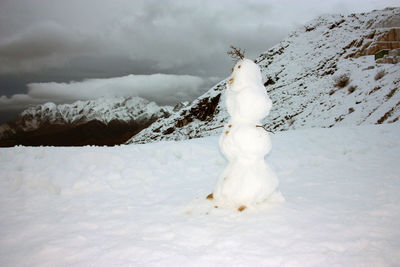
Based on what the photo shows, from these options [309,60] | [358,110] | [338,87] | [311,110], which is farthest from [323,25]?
[358,110]

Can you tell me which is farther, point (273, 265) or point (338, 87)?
point (338, 87)

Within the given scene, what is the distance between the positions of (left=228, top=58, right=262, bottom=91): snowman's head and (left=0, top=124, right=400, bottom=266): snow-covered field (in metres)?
2.75

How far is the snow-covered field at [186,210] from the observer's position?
151 inches

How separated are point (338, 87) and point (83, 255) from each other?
29.5m

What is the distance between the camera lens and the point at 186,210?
5660 millimetres

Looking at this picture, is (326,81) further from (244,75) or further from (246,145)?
(246,145)

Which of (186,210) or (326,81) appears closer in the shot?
(186,210)

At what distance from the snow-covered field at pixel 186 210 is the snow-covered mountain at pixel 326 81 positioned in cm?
1061

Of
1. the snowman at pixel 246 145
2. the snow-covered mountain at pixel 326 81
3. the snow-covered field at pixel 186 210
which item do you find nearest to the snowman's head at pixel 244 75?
the snowman at pixel 246 145

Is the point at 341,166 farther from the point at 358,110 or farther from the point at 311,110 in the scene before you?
the point at 311,110

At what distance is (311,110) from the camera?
2584cm

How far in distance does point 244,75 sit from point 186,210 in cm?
335

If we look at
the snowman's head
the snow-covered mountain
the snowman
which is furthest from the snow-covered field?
the snow-covered mountain

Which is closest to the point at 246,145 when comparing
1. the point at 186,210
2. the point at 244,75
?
the point at 244,75
